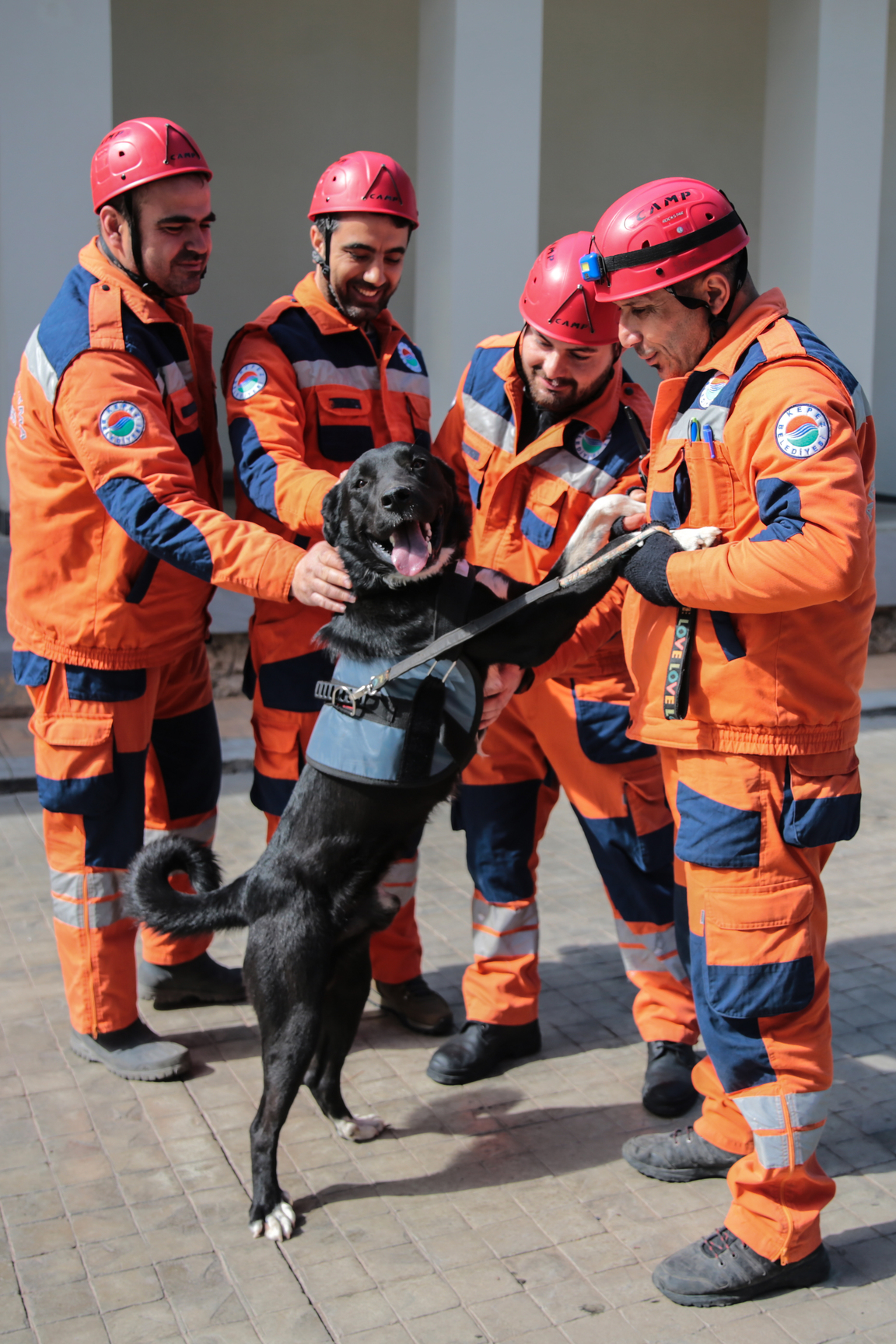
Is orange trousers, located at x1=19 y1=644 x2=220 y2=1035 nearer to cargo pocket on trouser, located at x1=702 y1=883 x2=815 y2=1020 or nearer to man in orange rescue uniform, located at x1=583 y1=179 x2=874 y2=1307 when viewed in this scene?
man in orange rescue uniform, located at x1=583 y1=179 x2=874 y2=1307

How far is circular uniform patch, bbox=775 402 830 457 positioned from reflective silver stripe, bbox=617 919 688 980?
4.89ft

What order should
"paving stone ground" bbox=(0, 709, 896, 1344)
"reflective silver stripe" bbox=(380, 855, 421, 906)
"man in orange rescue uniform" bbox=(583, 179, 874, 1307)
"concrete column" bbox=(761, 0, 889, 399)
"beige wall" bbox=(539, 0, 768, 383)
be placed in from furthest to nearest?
"beige wall" bbox=(539, 0, 768, 383), "concrete column" bbox=(761, 0, 889, 399), "reflective silver stripe" bbox=(380, 855, 421, 906), "paving stone ground" bbox=(0, 709, 896, 1344), "man in orange rescue uniform" bbox=(583, 179, 874, 1307)

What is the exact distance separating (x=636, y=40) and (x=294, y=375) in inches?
295

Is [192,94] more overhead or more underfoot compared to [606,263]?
more overhead

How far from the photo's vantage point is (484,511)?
3.12 meters

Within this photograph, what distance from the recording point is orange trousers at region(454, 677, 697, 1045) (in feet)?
10.2

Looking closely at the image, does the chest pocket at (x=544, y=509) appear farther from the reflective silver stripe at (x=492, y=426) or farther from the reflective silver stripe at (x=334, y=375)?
the reflective silver stripe at (x=334, y=375)

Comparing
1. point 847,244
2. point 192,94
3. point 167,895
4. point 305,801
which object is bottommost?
point 167,895

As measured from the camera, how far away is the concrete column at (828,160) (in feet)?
26.1

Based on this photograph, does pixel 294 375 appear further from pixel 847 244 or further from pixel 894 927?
pixel 847 244

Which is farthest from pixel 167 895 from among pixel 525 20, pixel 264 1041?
pixel 525 20

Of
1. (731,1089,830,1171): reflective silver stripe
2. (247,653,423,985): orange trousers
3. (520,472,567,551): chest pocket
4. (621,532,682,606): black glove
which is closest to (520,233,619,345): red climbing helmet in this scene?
(520,472,567,551): chest pocket

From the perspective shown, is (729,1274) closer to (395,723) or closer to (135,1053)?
(395,723)

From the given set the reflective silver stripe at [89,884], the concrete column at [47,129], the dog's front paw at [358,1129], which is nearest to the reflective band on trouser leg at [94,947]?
the reflective silver stripe at [89,884]
